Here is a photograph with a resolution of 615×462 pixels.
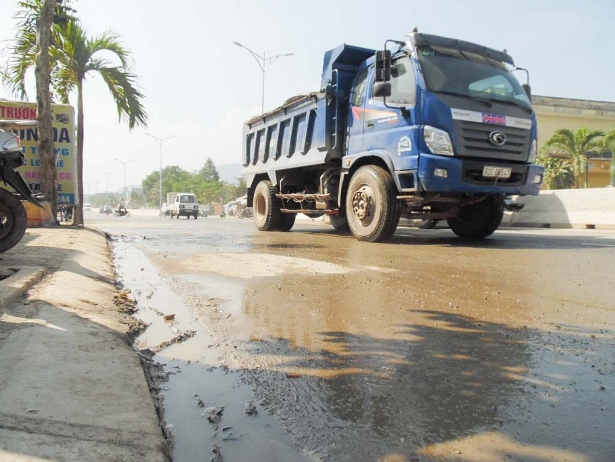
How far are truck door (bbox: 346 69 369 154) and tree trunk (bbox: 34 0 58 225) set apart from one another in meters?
6.18

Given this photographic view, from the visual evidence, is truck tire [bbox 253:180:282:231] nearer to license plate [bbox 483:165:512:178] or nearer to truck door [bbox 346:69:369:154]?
truck door [bbox 346:69:369:154]

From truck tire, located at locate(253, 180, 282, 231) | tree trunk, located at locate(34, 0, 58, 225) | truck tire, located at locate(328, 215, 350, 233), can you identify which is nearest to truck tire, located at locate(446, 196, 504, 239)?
truck tire, located at locate(328, 215, 350, 233)

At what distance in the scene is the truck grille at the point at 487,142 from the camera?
6.14 metres

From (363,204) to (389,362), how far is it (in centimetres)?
519

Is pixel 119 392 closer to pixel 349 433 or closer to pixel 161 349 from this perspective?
pixel 161 349

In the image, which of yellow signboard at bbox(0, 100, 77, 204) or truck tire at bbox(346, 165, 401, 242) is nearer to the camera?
truck tire at bbox(346, 165, 401, 242)

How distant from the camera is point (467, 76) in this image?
21.6ft

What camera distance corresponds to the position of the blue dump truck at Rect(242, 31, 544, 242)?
6.16 m

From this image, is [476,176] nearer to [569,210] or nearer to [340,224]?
[340,224]

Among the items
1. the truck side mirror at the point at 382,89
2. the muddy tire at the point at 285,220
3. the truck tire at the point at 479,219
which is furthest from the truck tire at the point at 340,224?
the truck side mirror at the point at 382,89

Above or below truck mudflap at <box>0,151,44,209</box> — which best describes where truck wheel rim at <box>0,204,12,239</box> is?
below

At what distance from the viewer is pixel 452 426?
1554mm

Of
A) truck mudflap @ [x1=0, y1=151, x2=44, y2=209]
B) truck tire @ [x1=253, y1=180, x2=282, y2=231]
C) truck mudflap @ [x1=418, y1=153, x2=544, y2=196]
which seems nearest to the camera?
truck mudflap @ [x1=0, y1=151, x2=44, y2=209]

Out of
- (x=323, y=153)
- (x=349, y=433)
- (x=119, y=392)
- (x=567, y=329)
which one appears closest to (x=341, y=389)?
(x=349, y=433)
